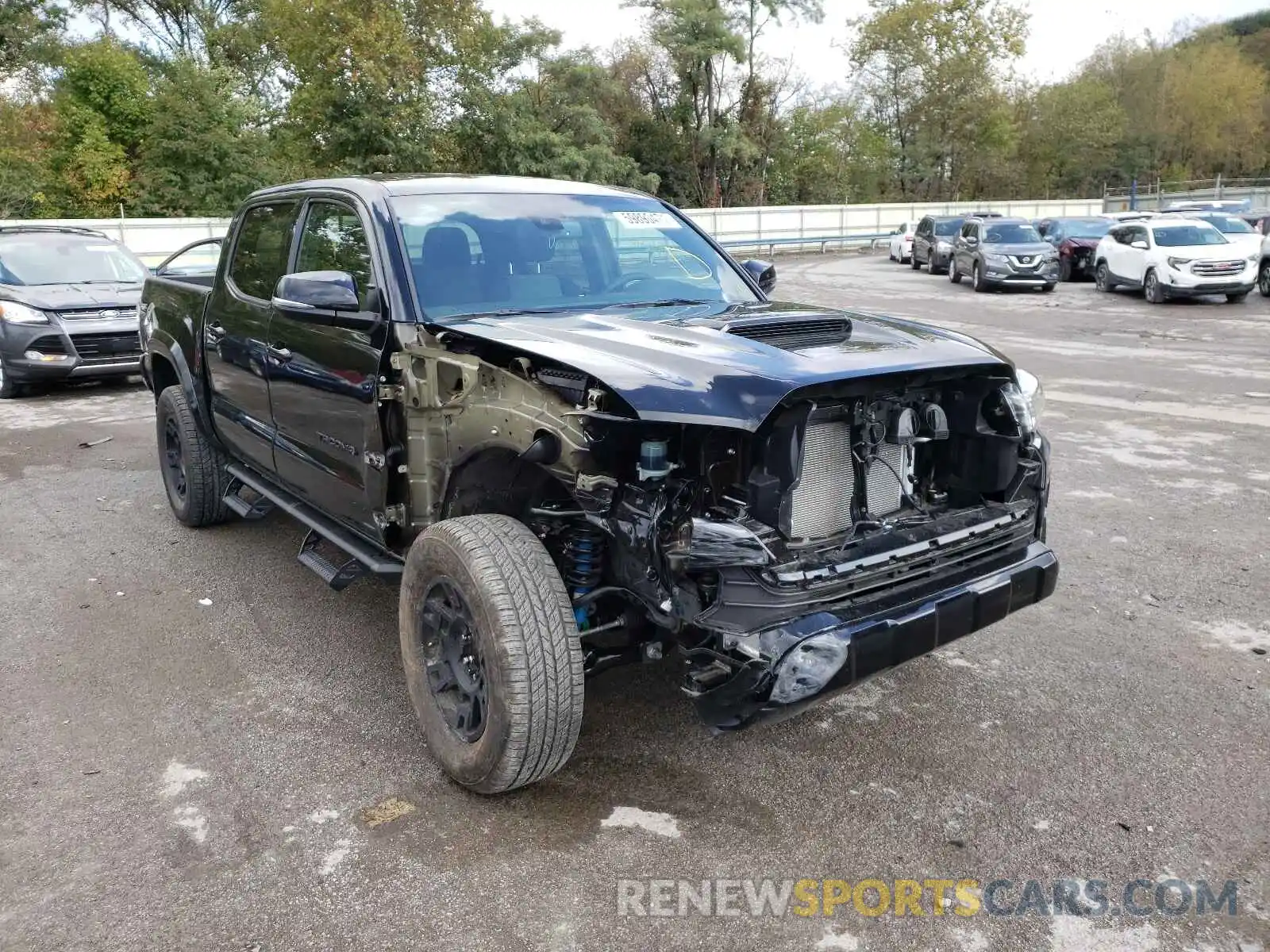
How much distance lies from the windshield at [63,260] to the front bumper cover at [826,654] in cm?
1033

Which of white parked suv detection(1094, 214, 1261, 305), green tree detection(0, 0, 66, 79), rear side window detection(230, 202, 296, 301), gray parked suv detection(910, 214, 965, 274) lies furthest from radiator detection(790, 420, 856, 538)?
green tree detection(0, 0, 66, 79)

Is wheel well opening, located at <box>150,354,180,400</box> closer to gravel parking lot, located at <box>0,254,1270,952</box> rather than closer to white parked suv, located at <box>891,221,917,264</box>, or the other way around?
gravel parking lot, located at <box>0,254,1270,952</box>

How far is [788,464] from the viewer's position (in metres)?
2.93

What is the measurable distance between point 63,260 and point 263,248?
8112 mm

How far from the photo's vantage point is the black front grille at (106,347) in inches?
417

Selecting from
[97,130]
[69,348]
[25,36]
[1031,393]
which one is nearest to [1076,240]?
[69,348]

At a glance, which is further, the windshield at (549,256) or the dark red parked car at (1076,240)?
the dark red parked car at (1076,240)

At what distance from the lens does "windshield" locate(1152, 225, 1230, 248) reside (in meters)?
18.1

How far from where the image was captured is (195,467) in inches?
227

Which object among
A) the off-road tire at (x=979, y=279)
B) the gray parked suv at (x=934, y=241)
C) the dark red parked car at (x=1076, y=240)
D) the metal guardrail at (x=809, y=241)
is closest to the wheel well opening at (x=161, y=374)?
the off-road tire at (x=979, y=279)

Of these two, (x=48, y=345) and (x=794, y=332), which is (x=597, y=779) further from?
(x=48, y=345)

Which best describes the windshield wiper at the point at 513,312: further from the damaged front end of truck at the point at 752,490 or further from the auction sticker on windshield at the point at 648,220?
the auction sticker on windshield at the point at 648,220

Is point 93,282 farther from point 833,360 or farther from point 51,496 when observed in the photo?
point 833,360

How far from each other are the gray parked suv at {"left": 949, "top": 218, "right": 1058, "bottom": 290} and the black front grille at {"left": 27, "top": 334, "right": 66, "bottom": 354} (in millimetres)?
16873
